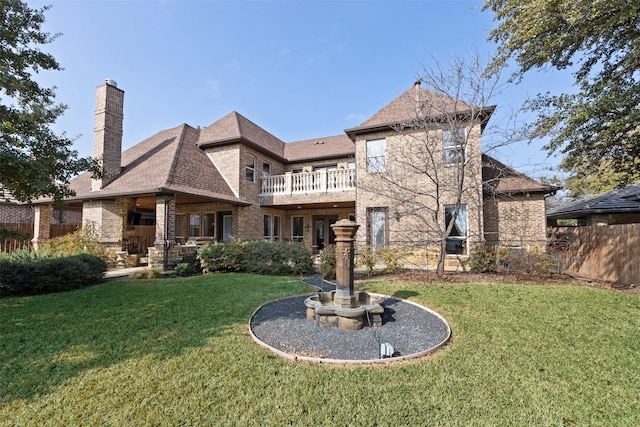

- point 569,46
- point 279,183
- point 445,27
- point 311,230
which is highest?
point 445,27

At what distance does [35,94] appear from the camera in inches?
272

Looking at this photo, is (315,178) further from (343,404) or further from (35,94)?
(343,404)

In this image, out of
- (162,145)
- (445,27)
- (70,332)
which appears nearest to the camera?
(70,332)

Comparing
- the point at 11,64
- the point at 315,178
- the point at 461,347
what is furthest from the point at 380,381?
the point at 315,178

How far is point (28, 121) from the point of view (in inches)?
251

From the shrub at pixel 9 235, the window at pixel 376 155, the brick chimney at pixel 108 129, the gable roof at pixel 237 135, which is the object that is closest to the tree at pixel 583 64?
the window at pixel 376 155

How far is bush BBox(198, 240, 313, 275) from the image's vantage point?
10.9 metres

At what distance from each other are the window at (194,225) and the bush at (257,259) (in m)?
5.85

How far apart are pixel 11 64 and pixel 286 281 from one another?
27.9 ft

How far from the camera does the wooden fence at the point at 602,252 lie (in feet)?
28.2

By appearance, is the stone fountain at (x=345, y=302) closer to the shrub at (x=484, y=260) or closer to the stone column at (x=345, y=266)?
the stone column at (x=345, y=266)

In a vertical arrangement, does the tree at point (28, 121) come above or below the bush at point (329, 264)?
above

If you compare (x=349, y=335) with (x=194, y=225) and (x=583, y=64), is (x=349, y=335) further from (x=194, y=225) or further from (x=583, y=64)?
(x=194, y=225)

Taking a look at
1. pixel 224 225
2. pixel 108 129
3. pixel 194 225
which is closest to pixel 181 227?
pixel 194 225
